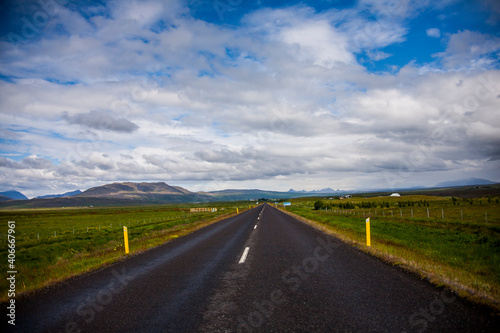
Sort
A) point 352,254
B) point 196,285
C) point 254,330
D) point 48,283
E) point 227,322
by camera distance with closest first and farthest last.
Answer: point 254,330 → point 227,322 → point 196,285 → point 48,283 → point 352,254

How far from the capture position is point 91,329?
14.4 ft

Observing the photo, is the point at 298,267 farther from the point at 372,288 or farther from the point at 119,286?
the point at 119,286

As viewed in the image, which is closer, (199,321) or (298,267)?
(199,321)

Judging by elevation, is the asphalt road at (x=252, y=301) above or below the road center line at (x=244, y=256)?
above

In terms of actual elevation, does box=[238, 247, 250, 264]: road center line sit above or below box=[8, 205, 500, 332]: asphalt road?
below

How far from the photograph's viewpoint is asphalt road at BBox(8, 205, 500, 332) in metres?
4.33

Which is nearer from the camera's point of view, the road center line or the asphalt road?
the asphalt road

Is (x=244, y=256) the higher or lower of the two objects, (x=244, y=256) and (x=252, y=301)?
the lower

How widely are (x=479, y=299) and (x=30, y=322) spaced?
26.7ft

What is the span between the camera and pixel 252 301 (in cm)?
543

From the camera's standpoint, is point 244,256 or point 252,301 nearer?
point 252,301

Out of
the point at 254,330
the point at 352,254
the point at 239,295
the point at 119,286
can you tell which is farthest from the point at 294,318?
the point at 352,254

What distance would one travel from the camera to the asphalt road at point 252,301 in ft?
14.2

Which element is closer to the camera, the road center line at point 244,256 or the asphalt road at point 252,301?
the asphalt road at point 252,301
